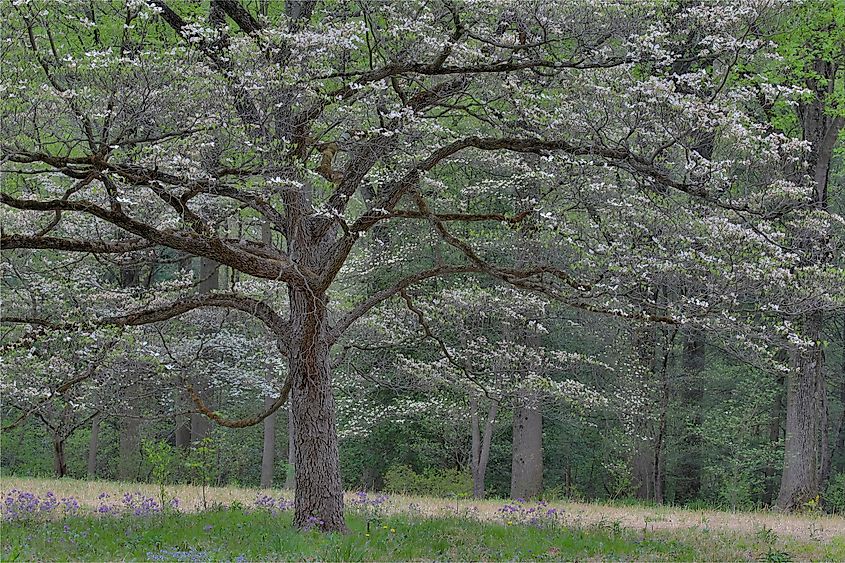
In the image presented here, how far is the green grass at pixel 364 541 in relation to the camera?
7715mm

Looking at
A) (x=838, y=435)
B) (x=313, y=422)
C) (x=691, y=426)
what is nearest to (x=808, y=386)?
(x=691, y=426)

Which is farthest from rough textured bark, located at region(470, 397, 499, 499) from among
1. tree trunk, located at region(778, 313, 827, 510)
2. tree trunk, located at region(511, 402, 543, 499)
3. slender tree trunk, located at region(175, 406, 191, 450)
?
slender tree trunk, located at region(175, 406, 191, 450)

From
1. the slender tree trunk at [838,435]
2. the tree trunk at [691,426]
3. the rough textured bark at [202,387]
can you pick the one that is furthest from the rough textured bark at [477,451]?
the slender tree trunk at [838,435]

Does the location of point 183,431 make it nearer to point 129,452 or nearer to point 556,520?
point 129,452

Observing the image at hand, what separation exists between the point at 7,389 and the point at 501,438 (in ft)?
45.7

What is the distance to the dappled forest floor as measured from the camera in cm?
877

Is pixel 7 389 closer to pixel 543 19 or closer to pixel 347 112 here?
pixel 347 112

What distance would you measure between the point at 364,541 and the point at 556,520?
299 cm

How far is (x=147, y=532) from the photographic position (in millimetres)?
8633

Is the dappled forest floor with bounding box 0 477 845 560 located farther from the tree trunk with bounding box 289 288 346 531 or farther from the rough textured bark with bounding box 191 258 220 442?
the rough textured bark with bounding box 191 258 220 442

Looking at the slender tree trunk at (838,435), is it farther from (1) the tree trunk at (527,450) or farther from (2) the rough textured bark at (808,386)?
(1) the tree trunk at (527,450)

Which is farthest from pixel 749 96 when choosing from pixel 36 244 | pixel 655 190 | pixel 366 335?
pixel 366 335

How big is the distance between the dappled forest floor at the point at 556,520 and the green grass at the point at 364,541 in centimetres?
3

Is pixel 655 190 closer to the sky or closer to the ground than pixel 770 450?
closer to the sky
